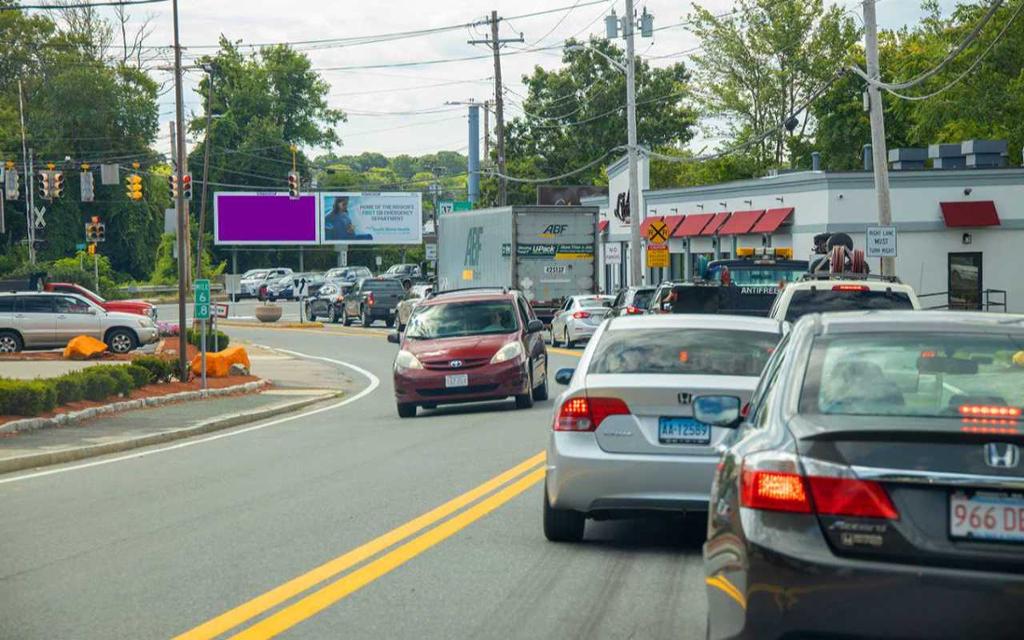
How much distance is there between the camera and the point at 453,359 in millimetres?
21844

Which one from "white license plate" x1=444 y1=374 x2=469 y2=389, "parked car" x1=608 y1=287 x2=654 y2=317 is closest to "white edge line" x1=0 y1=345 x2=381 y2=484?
"white license plate" x1=444 y1=374 x2=469 y2=389

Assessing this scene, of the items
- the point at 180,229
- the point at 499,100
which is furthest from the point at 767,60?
the point at 180,229

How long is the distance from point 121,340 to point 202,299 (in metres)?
15.0

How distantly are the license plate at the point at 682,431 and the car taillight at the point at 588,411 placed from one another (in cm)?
25

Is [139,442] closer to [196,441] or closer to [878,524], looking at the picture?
[196,441]

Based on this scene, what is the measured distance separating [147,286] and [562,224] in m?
57.0

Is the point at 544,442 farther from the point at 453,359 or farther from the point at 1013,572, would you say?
the point at 1013,572

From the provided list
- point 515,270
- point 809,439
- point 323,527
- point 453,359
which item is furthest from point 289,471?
point 515,270

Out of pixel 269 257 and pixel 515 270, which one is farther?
pixel 269 257

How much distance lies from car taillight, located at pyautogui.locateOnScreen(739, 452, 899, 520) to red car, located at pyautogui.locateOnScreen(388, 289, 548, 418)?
54.4 ft

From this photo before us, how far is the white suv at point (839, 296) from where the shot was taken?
16547 mm

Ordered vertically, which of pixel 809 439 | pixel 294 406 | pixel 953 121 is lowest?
pixel 294 406

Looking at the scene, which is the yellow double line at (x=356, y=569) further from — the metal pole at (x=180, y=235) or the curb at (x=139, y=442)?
the metal pole at (x=180, y=235)

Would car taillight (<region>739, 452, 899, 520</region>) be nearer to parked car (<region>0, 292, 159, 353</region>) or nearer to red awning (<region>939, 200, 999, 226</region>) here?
parked car (<region>0, 292, 159, 353</region>)
